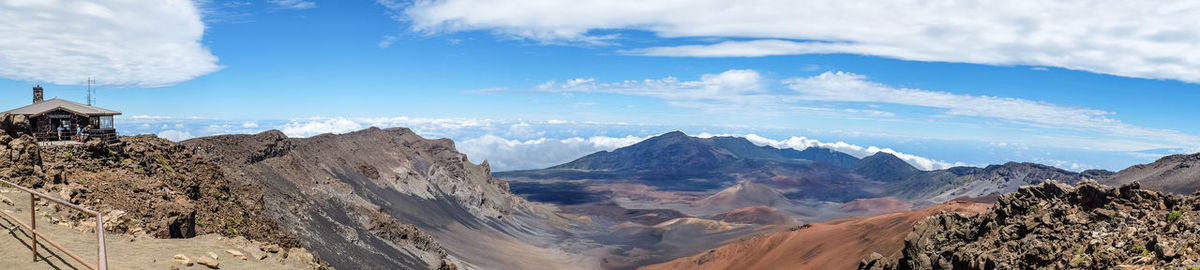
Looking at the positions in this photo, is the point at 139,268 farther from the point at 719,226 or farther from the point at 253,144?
the point at 719,226

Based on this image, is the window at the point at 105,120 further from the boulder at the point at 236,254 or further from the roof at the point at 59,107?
the boulder at the point at 236,254

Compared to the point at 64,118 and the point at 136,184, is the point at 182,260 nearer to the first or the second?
the point at 136,184

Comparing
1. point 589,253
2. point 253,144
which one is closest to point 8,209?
point 253,144

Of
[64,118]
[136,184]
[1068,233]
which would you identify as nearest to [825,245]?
[1068,233]

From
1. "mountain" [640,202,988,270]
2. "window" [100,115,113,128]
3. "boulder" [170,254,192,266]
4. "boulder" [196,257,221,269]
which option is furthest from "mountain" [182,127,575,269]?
"mountain" [640,202,988,270]

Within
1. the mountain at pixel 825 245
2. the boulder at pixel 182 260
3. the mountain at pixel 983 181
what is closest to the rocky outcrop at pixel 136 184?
the boulder at pixel 182 260

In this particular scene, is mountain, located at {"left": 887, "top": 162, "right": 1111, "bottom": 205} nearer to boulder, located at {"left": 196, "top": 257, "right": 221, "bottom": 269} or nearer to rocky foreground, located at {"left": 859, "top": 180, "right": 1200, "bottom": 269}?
rocky foreground, located at {"left": 859, "top": 180, "right": 1200, "bottom": 269}

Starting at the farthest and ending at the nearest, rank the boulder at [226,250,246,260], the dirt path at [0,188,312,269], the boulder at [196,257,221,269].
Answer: the boulder at [226,250,246,260] < the boulder at [196,257,221,269] < the dirt path at [0,188,312,269]
